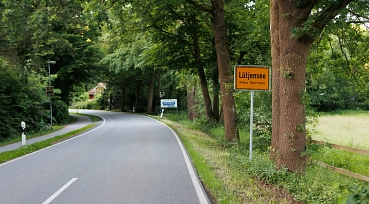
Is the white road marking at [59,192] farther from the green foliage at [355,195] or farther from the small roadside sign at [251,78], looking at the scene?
the green foliage at [355,195]

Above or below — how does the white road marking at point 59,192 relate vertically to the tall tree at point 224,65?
below

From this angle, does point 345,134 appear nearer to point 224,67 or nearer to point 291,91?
point 224,67

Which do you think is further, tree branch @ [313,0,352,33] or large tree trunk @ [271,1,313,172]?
large tree trunk @ [271,1,313,172]

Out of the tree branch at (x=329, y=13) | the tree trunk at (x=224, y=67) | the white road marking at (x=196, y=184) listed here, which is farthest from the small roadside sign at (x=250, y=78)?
the tree trunk at (x=224, y=67)

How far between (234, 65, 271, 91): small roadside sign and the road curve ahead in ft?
8.49

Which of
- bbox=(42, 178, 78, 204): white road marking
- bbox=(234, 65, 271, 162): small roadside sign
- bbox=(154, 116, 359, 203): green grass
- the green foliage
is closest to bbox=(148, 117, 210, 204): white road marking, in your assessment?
bbox=(154, 116, 359, 203): green grass

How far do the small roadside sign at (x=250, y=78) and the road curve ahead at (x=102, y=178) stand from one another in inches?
102

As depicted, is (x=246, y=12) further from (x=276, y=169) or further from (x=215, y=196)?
(x=215, y=196)

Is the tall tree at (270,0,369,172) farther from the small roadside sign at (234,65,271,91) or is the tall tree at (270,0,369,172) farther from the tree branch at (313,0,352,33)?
the small roadside sign at (234,65,271,91)

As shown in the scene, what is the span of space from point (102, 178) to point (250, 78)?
175 inches

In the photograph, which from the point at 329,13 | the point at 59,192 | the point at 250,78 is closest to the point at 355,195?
the point at 329,13

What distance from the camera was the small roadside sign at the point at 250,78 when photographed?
804 cm

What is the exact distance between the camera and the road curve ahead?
5884 millimetres

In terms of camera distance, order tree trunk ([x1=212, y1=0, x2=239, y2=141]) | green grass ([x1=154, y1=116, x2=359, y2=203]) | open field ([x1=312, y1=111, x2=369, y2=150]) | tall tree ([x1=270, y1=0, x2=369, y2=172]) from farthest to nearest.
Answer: open field ([x1=312, y1=111, x2=369, y2=150]) → tree trunk ([x1=212, y1=0, x2=239, y2=141]) → tall tree ([x1=270, y1=0, x2=369, y2=172]) → green grass ([x1=154, y1=116, x2=359, y2=203])
